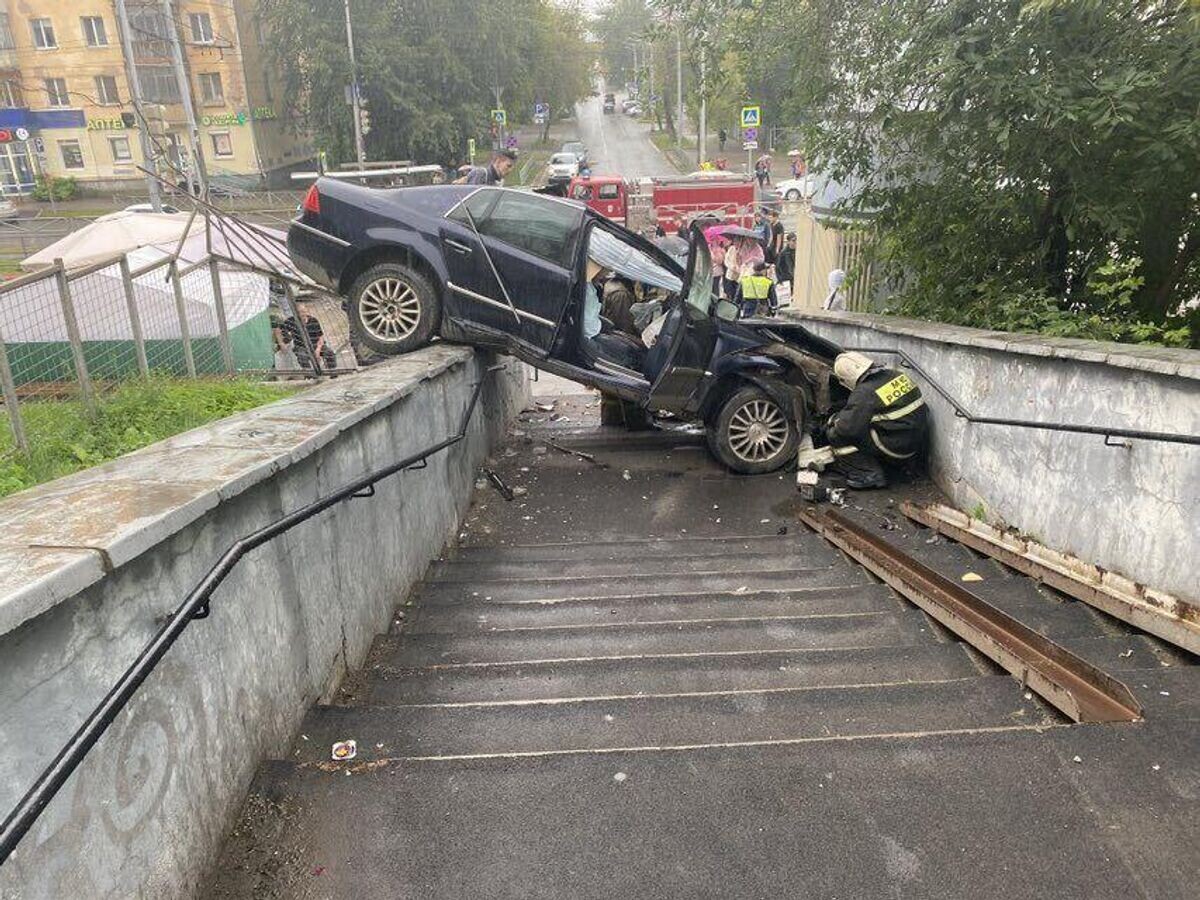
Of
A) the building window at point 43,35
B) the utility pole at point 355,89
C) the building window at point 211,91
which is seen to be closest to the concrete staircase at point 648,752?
the utility pole at point 355,89

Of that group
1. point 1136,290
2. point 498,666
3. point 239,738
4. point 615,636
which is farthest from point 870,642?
point 1136,290

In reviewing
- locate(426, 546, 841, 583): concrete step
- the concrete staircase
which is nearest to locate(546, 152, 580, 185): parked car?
locate(426, 546, 841, 583): concrete step

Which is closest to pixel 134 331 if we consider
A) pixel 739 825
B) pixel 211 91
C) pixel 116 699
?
pixel 116 699

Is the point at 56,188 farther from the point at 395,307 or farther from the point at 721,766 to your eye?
the point at 721,766

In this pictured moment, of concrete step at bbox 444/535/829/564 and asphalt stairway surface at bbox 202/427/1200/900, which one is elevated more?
asphalt stairway surface at bbox 202/427/1200/900

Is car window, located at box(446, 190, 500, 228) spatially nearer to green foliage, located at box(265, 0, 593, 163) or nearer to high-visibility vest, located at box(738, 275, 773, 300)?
high-visibility vest, located at box(738, 275, 773, 300)

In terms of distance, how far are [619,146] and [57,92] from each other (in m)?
34.3

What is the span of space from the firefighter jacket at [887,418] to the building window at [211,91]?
46.3m

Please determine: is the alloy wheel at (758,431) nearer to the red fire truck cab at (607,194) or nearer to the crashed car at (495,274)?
the crashed car at (495,274)

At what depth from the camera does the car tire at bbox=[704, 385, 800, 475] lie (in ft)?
26.3

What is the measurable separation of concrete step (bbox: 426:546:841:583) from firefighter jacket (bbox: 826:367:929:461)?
167cm

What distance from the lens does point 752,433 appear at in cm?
809

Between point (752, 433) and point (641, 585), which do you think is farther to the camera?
point (752, 433)

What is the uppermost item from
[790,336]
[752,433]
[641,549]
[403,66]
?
[403,66]
